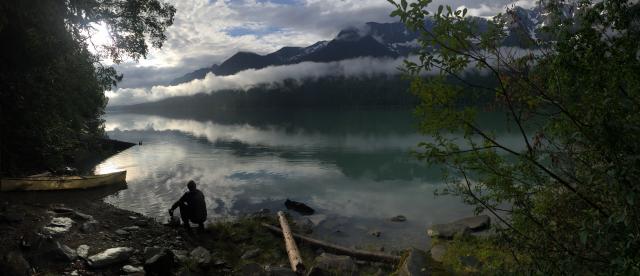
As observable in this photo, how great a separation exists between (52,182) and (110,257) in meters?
19.6

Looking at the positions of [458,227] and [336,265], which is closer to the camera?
[336,265]

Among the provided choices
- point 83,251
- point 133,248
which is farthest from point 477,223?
point 83,251

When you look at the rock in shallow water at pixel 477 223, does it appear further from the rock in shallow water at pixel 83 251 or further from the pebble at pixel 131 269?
the rock in shallow water at pixel 83 251

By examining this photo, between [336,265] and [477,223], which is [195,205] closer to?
[336,265]

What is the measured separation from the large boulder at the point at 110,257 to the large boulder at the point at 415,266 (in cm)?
992

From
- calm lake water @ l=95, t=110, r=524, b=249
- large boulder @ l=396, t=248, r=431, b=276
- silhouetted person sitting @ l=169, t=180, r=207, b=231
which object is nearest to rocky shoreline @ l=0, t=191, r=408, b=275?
silhouetted person sitting @ l=169, t=180, r=207, b=231

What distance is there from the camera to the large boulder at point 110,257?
520 inches

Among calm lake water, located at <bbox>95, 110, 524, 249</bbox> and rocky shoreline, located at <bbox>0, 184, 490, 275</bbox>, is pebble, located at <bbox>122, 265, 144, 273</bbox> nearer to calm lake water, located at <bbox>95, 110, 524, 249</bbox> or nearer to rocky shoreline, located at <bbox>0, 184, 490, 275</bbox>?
rocky shoreline, located at <bbox>0, 184, 490, 275</bbox>

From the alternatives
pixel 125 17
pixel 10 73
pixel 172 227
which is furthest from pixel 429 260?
pixel 125 17

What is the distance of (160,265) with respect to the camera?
13.3 m

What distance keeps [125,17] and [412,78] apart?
97.6 feet

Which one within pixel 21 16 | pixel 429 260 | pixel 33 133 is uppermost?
pixel 21 16

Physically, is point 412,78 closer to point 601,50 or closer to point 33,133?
point 601,50

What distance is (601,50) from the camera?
3777mm
